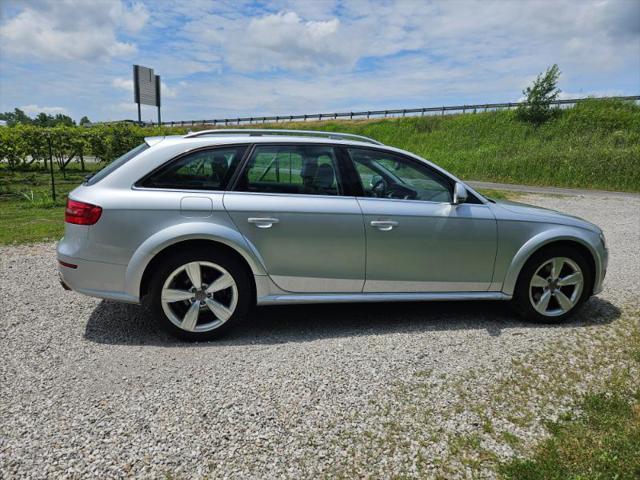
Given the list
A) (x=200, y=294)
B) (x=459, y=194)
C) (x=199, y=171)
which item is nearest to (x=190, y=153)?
(x=199, y=171)

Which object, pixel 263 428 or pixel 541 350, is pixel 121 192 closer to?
pixel 263 428

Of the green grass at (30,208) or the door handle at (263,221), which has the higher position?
the door handle at (263,221)

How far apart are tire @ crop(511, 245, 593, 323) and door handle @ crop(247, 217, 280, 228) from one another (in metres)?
2.23

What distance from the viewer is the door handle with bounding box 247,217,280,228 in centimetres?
355

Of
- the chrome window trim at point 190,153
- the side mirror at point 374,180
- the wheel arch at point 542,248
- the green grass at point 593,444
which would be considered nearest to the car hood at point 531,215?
the wheel arch at point 542,248

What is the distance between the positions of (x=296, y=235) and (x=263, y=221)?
Answer: 0.91ft

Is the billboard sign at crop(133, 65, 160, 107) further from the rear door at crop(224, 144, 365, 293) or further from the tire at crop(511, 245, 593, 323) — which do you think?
the tire at crop(511, 245, 593, 323)

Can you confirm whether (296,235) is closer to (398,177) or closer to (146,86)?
(398,177)

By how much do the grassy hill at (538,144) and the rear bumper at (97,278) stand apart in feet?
62.9

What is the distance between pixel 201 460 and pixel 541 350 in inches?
104

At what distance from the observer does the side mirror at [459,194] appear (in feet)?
12.6

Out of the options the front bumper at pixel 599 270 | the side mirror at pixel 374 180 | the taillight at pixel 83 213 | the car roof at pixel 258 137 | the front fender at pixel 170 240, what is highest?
Result: the car roof at pixel 258 137

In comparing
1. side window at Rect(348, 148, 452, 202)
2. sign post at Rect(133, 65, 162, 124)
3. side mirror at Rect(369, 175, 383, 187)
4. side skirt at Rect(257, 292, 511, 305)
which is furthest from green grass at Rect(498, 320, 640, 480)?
sign post at Rect(133, 65, 162, 124)

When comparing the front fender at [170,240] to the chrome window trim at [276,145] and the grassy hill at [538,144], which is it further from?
the grassy hill at [538,144]
